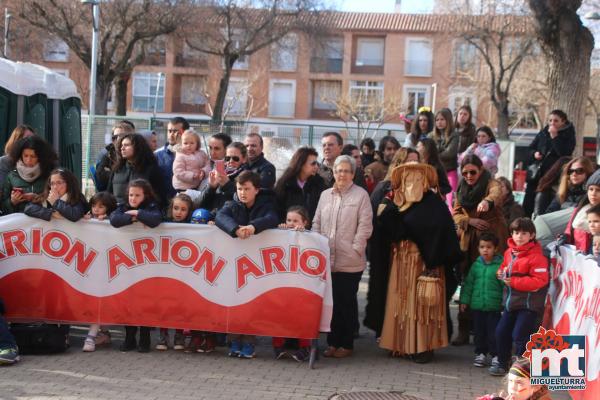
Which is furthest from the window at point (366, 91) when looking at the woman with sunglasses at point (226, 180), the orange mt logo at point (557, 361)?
the orange mt logo at point (557, 361)

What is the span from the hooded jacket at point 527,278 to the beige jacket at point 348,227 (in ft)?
4.09

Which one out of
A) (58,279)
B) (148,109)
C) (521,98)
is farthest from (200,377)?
(148,109)

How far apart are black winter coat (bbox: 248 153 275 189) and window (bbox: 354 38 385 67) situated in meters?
52.0

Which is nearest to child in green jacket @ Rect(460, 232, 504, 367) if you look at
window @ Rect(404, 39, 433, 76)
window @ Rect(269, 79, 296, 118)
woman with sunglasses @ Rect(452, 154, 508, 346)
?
woman with sunglasses @ Rect(452, 154, 508, 346)

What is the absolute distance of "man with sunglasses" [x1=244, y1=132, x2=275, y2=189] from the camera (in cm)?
791

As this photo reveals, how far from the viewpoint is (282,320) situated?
7.22 m

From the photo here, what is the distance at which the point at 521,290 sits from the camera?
6.85 meters

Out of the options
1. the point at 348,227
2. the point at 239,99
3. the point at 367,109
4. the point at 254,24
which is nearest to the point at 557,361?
the point at 348,227

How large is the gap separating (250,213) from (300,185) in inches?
26.9

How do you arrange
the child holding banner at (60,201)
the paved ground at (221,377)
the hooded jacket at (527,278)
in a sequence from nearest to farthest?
the paved ground at (221,377) < the hooded jacket at (527,278) < the child holding banner at (60,201)

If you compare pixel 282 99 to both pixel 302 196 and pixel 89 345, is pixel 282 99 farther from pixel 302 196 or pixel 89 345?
pixel 89 345

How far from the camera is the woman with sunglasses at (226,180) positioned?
7.66m

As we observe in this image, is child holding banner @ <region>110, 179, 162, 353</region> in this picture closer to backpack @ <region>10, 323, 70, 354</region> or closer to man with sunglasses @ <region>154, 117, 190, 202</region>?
backpack @ <region>10, 323, 70, 354</region>

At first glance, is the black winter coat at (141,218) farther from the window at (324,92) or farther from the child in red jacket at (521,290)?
the window at (324,92)
